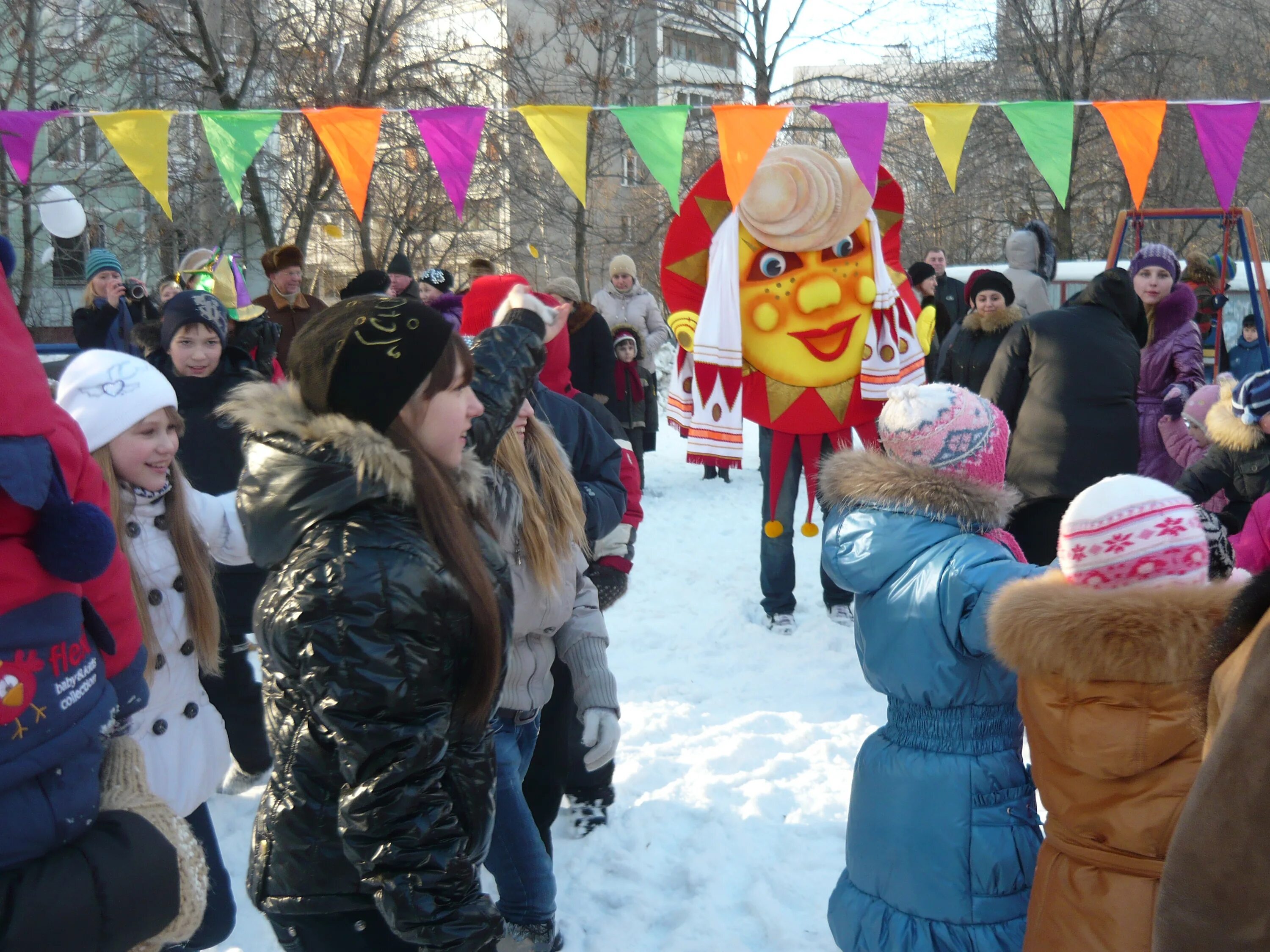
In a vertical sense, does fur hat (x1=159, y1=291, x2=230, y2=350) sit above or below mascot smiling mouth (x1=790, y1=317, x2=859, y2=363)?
above

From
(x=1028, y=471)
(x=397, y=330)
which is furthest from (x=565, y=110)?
(x=397, y=330)

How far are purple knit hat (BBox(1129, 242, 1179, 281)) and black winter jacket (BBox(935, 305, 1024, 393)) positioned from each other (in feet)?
2.33

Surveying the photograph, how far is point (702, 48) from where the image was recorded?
54.9 feet

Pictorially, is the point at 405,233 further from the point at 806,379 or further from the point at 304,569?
the point at 304,569

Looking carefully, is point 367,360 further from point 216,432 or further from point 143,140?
point 143,140

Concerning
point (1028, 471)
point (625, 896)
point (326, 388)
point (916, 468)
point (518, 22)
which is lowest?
point (625, 896)

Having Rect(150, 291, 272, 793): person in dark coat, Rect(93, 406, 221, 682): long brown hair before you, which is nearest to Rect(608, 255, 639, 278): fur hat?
Rect(150, 291, 272, 793): person in dark coat

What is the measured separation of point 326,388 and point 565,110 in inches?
204

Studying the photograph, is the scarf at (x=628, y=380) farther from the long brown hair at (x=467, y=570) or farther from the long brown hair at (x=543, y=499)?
the long brown hair at (x=467, y=570)

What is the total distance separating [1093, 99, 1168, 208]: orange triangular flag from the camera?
255 inches

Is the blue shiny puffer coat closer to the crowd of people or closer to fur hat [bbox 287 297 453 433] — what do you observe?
the crowd of people

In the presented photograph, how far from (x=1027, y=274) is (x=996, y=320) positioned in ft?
3.70

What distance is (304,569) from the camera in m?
1.58

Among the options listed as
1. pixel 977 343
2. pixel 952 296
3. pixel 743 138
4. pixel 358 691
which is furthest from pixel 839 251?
pixel 358 691
